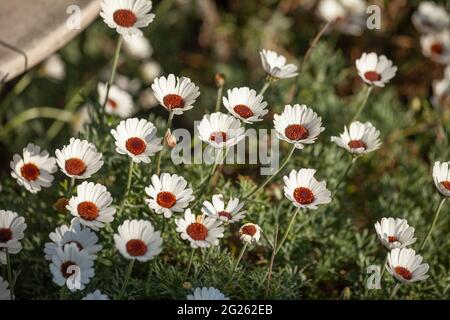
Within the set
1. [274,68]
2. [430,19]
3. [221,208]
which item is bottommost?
[221,208]

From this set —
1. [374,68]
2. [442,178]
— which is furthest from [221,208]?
[374,68]

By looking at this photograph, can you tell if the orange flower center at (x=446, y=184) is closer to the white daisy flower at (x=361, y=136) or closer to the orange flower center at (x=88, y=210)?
the white daisy flower at (x=361, y=136)

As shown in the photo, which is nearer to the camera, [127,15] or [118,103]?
[127,15]

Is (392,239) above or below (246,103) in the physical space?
below

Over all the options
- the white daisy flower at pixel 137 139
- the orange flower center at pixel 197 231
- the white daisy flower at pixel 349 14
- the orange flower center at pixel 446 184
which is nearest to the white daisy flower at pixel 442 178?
the orange flower center at pixel 446 184

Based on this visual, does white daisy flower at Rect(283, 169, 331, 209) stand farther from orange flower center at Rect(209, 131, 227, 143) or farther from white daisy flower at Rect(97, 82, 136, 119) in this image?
white daisy flower at Rect(97, 82, 136, 119)

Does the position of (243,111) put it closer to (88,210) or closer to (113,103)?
(88,210)

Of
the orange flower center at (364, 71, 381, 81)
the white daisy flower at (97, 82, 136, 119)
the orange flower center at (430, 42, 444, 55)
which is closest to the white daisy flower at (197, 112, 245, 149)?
the orange flower center at (364, 71, 381, 81)
